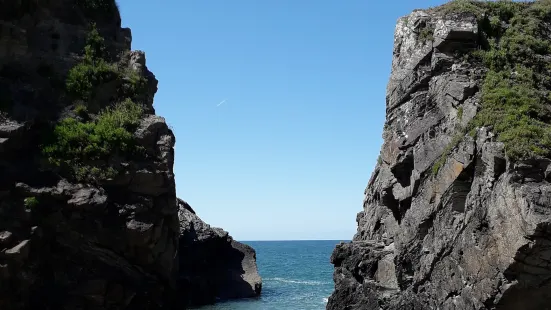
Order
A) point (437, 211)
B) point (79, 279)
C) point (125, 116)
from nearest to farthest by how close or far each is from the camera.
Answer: point (437, 211), point (79, 279), point (125, 116)

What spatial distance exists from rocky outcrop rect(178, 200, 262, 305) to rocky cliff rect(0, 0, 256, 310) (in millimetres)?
13085

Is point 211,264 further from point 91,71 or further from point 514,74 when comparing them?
point 514,74

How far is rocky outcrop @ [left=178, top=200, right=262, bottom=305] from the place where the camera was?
4100cm

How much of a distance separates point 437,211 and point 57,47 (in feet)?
65.9

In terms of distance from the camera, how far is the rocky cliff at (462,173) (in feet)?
61.4

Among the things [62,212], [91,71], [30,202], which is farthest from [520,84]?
[30,202]

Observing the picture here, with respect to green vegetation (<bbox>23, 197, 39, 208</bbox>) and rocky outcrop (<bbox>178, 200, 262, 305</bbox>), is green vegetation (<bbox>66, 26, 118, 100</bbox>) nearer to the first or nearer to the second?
green vegetation (<bbox>23, 197, 39, 208</bbox>)

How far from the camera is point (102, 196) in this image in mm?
25672

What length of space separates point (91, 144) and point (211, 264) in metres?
19.4

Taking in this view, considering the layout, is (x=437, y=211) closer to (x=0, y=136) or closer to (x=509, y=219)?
(x=509, y=219)

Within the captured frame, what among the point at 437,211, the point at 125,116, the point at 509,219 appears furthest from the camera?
the point at 125,116

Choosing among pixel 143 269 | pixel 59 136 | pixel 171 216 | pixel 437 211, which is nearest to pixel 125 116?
pixel 59 136

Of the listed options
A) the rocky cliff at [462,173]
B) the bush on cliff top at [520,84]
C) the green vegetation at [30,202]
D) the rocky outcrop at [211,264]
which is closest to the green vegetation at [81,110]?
the green vegetation at [30,202]

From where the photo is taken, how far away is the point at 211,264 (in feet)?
145
